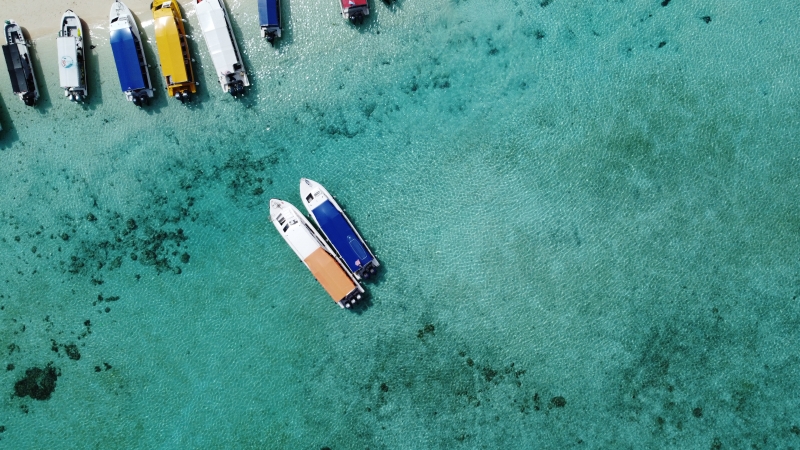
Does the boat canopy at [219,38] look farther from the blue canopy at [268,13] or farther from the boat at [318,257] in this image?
the boat at [318,257]

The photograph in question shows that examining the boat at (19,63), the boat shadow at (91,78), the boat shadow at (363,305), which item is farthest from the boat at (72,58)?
the boat shadow at (363,305)

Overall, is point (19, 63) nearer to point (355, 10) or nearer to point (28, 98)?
point (28, 98)

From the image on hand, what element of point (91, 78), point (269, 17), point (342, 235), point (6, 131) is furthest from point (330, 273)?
point (6, 131)

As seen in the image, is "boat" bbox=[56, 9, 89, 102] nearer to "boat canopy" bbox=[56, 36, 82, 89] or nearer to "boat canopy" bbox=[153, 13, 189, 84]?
"boat canopy" bbox=[56, 36, 82, 89]

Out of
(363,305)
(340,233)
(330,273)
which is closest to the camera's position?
(330,273)

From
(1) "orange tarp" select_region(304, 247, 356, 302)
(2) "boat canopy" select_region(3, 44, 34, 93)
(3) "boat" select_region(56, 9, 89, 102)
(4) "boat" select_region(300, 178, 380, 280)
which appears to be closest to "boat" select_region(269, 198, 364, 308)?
(1) "orange tarp" select_region(304, 247, 356, 302)

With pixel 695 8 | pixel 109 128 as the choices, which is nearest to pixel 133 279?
pixel 109 128

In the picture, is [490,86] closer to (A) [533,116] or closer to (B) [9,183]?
(A) [533,116]
